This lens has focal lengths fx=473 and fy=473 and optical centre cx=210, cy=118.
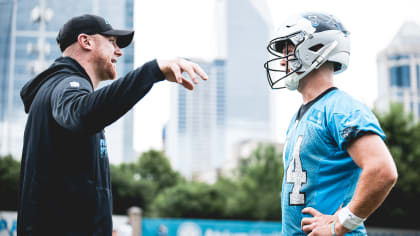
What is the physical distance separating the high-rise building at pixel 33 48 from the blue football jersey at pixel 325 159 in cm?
414

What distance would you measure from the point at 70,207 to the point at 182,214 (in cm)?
3189

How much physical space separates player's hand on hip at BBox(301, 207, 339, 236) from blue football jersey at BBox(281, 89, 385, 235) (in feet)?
0.21

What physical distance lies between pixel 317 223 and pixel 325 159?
36cm

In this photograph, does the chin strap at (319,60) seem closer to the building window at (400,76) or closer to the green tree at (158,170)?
the green tree at (158,170)

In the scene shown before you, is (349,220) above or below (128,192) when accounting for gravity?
above

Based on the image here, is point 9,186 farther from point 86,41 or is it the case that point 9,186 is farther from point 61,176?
point 61,176

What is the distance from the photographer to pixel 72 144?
234cm

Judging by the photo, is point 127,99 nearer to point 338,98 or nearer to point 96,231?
point 96,231

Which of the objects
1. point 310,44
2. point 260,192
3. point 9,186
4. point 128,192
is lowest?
point 128,192

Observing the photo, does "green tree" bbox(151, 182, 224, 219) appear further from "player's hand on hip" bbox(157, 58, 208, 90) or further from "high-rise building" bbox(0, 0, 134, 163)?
"player's hand on hip" bbox(157, 58, 208, 90)

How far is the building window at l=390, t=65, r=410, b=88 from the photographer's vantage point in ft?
420

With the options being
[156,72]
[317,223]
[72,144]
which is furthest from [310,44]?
[72,144]

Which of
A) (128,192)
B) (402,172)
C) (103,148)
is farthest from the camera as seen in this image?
(128,192)

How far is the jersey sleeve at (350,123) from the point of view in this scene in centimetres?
235
